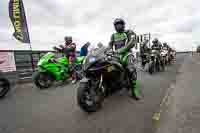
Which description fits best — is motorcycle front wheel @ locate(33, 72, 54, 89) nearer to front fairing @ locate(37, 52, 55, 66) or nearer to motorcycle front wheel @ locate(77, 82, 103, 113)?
front fairing @ locate(37, 52, 55, 66)

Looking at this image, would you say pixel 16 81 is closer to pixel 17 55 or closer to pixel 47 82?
pixel 17 55

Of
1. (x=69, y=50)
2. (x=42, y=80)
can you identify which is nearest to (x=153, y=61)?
(x=69, y=50)

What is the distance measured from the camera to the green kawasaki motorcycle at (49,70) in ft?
12.3

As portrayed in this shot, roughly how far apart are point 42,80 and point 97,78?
253 centimetres

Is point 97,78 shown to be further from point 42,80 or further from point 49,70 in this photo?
point 42,80

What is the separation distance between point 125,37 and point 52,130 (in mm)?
2491

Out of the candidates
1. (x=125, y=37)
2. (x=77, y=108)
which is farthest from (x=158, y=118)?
(x=125, y=37)

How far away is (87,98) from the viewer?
2.01m

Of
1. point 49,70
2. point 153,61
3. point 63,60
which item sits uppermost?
point 63,60

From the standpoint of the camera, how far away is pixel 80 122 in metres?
1.84

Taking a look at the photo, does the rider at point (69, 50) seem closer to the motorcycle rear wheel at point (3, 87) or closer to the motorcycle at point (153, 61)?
the motorcycle rear wheel at point (3, 87)

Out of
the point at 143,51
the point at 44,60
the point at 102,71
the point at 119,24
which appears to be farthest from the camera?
the point at 143,51

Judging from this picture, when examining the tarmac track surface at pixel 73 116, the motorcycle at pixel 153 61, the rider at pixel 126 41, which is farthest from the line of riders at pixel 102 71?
the motorcycle at pixel 153 61

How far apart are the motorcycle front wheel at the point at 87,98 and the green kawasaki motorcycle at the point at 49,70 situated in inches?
89.1
